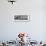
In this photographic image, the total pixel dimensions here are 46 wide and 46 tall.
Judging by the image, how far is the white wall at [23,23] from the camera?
402cm

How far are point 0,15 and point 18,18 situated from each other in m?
0.55

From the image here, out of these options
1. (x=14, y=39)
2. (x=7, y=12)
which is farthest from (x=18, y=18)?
(x=14, y=39)

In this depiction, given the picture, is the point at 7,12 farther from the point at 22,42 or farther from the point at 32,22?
the point at 22,42

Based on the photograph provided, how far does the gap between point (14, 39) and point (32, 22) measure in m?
0.72

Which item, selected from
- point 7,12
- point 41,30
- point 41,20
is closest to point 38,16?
point 41,20

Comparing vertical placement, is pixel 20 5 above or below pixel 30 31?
above

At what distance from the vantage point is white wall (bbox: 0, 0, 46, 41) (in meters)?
4.02

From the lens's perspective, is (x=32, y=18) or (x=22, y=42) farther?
(x=32, y=18)

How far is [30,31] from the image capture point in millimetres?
4031

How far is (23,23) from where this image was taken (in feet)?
13.3

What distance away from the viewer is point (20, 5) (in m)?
4.07

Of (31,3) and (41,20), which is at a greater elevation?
(31,3)

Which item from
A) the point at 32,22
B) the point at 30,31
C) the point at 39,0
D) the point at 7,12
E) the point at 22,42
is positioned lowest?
the point at 22,42

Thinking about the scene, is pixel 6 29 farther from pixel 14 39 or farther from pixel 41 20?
pixel 41 20
